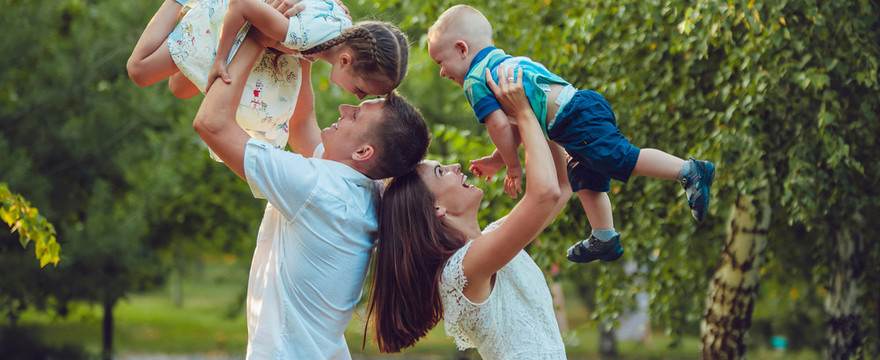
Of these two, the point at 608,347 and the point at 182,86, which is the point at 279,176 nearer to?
the point at 182,86

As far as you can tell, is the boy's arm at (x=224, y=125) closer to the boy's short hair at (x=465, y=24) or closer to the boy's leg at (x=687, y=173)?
the boy's short hair at (x=465, y=24)

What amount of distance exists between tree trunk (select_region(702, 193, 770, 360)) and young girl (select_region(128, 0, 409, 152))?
3285mm

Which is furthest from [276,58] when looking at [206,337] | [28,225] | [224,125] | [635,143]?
[206,337]

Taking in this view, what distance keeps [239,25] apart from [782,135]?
10.0ft

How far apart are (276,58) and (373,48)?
0.33 m

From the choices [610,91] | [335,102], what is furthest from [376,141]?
[335,102]

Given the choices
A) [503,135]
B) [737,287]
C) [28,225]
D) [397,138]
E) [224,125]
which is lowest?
[28,225]

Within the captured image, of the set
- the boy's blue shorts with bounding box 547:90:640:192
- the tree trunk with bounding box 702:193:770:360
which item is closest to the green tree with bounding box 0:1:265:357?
the tree trunk with bounding box 702:193:770:360

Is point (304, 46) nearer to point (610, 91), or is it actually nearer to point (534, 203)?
point (534, 203)

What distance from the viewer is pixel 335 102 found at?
31.0 ft

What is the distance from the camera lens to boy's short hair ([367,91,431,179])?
2.20 m

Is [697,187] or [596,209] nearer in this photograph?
[697,187]

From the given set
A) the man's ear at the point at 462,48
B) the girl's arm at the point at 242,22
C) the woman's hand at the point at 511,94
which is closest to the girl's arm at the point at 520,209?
the woman's hand at the point at 511,94

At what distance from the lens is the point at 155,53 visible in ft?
7.84
